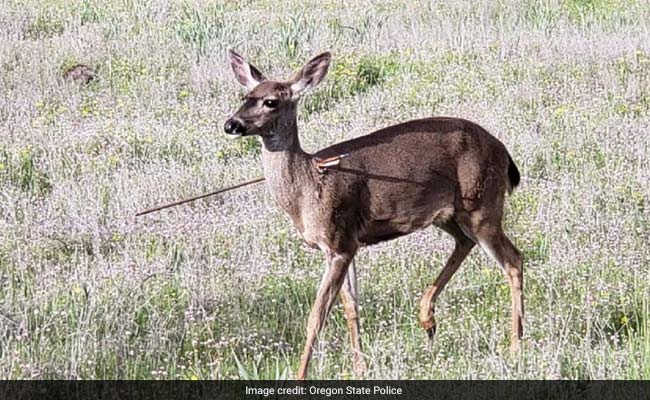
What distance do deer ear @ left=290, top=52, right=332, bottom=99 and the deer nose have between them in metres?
0.44

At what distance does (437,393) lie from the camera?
216 inches

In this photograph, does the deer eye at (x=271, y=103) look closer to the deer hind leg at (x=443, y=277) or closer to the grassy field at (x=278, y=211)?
the grassy field at (x=278, y=211)

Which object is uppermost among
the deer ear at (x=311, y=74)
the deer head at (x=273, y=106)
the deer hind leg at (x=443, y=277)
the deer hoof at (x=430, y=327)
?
the deer ear at (x=311, y=74)

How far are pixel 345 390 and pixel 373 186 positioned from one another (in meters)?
1.20

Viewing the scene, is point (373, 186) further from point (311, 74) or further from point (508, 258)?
point (508, 258)

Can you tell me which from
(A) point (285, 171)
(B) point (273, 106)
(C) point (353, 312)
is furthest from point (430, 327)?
(B) point (273, 106)

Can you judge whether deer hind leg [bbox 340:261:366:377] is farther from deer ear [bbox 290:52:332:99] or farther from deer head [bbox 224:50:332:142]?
deer ear [bbox 290:52:332:99]

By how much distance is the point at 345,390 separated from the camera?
18.2ft

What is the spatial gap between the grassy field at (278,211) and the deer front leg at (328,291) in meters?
0.14

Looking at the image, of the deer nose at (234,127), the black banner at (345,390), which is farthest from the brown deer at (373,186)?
the black banner at (345,390)

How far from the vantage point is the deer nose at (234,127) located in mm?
5812

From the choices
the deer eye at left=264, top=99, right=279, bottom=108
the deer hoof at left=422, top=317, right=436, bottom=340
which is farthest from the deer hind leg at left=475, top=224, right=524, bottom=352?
the deer eye at left=264, top=99, right=279, bottom=108

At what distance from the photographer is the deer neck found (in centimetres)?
614

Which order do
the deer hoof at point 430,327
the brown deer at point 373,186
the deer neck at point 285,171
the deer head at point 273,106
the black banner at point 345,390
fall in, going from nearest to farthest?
the black banner at point 345,390 < the deer head at point 273,106 < the brown deer at point 373,186 < the deer neck at point 285,171 < the deer hoof at point 430,327
